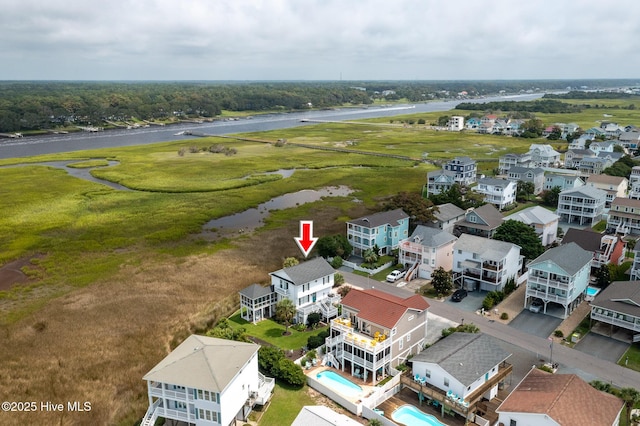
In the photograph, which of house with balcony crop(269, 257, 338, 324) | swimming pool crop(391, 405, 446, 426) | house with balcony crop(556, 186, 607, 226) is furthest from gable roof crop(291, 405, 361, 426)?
house with balcony crop(556, 186, 607, 226)

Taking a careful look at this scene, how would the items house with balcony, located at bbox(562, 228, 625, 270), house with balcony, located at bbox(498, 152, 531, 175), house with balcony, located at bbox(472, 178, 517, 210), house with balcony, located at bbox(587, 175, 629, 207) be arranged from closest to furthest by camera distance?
house with balcony, located at bbox(562, 228, 625, 270), house with balcony, located at bbox(587, 175, 629, 207), house with balcony, located at bbox(472, 178, 517, 210), house with balcony, located at bbox(498, 152, 531, 175)

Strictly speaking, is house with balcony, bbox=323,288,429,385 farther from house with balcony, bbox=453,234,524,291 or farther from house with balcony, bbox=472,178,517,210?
house with balcony, bbox=472,178,517,210

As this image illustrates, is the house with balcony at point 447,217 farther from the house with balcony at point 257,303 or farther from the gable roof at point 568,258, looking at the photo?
the house with balcony at point 257,303

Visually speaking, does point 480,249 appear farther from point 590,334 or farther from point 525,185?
point 525,185

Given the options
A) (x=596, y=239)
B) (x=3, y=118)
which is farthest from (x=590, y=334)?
(x=3, y=118)

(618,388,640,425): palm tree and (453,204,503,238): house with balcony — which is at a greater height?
(453,204,503,238): house with balcony

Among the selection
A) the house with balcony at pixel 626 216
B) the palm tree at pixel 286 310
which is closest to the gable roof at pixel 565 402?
the palm tree at pixel 286 310
